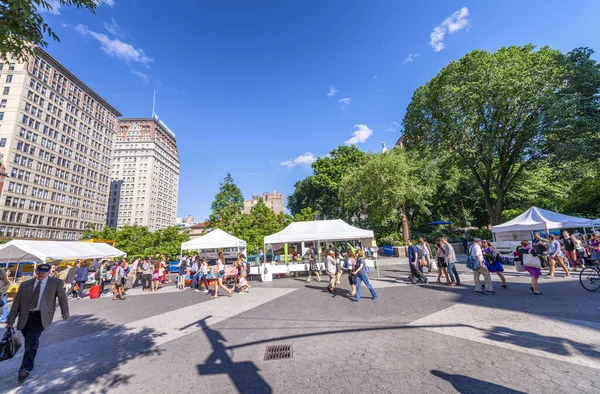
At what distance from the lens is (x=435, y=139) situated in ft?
75.3

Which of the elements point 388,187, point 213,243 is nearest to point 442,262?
point 213,243

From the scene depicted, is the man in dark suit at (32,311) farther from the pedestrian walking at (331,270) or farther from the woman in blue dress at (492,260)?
the woman in blue dress at (492,260)

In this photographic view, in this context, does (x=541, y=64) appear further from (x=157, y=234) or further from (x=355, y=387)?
(x=157, y=234)

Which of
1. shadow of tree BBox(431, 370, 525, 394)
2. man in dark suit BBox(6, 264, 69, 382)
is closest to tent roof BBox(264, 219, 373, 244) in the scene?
man in dark suit BBox(6, 264, 69, 382)

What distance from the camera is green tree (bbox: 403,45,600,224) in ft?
58.3

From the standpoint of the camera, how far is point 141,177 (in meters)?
115

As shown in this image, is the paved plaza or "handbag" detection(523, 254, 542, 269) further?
"handbag" detection(523, 254, 542, 269)

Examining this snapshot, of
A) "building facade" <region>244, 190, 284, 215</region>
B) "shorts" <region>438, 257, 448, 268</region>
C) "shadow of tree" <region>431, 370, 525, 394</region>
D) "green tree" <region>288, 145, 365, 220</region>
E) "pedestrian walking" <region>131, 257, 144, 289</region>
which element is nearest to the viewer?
"shadow of tree" <region>431, 370, 525, 394</region>

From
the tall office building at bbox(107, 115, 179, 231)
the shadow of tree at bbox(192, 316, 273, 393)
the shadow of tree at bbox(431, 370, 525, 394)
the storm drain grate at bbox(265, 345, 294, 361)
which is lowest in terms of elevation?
the shadow of tree at bbox(192, 316, 273, 393)

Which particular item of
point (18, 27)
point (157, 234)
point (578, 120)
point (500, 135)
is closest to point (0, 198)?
point (157, 234)

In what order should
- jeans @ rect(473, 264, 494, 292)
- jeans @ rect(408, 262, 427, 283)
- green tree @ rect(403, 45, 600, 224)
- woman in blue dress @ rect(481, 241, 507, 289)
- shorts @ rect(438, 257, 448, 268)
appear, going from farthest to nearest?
green tree @ rect(403, 45, 600, 224)
jeans @ rect(408, 262, 427, 283)
shorts @ rect(438, 257, 448, 268)
woman in blue dress @ rect(481, 241, 507, 289)
jeans @ rect(473, 264, 494, 292)

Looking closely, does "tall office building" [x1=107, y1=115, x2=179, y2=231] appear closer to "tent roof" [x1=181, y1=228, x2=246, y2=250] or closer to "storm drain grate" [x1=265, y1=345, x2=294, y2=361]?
"tent roof" [x1=181, y1=228, x2=246, y2=250]

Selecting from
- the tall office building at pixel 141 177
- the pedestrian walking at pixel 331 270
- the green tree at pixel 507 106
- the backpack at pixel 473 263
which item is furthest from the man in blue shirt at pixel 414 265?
the tall office building at pixel 141 177

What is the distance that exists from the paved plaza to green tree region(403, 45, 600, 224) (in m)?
15.1
